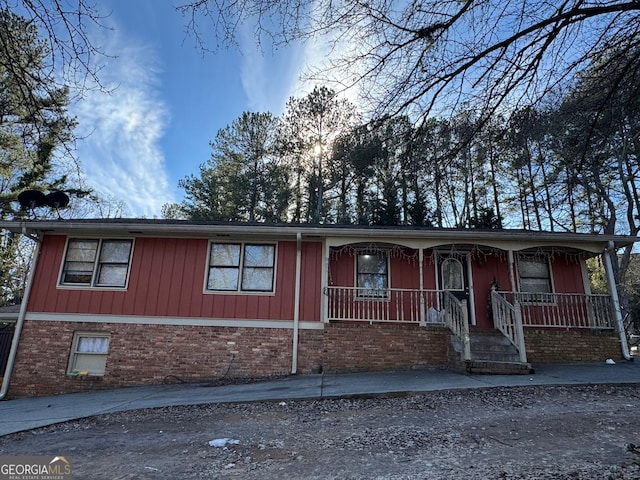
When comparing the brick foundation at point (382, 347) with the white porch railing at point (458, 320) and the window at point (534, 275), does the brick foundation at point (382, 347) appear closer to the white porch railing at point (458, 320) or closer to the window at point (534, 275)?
the white porch railing at point (458, 320)

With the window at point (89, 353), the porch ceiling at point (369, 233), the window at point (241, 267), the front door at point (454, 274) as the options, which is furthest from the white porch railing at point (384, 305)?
the window at point (89, 353)

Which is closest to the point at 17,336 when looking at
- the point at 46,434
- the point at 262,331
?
the point at 46,434

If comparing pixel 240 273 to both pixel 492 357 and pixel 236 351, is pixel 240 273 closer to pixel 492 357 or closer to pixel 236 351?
pixel 236 351

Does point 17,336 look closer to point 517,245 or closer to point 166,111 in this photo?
point 166,111

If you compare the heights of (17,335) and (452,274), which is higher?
(452,274)

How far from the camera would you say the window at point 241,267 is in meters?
8.70

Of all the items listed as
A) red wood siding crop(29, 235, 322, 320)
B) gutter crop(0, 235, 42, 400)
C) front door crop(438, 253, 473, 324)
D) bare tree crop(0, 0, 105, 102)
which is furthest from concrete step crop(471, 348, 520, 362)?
gutter crop(0, 235, 42, 400)

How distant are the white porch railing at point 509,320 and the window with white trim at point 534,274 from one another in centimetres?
128

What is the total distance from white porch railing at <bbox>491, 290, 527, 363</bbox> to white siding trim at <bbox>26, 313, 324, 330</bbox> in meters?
4.01

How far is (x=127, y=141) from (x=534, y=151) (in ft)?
15.8

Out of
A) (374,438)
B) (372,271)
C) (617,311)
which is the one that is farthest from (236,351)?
(617,311)

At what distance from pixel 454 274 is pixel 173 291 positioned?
7.01m

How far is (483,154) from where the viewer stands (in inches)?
167

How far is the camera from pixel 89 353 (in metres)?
8.27
